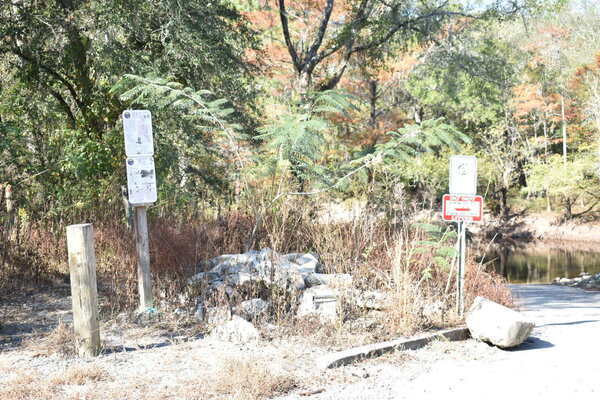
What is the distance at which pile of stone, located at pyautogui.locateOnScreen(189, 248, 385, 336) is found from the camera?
6.45m

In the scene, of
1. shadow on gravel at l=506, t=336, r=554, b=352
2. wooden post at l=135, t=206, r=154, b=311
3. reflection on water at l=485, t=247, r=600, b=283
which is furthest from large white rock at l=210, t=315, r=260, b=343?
reflection on water at l=485, t=247, r=600, b=283

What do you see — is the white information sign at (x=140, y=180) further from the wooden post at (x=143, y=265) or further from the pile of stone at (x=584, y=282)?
the pile of stone at (x=584, y=282)

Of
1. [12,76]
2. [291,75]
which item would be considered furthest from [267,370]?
[291,75]

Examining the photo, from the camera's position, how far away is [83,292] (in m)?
5.46

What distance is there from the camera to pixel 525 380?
198 inches

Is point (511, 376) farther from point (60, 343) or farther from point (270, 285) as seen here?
point (60, 343)

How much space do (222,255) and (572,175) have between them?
2395 centimetres

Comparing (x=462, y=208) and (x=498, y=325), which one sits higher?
(x=462, y=208)

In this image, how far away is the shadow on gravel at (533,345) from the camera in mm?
6164

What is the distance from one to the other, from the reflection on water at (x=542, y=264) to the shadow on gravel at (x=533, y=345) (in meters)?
13.5

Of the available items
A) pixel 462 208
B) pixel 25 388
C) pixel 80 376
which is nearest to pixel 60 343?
pixel 80 376

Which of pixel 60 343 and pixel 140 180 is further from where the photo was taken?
pixel 140 180

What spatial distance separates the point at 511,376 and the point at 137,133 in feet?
14.4

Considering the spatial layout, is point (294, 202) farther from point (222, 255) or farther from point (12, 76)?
point (12, 76)
